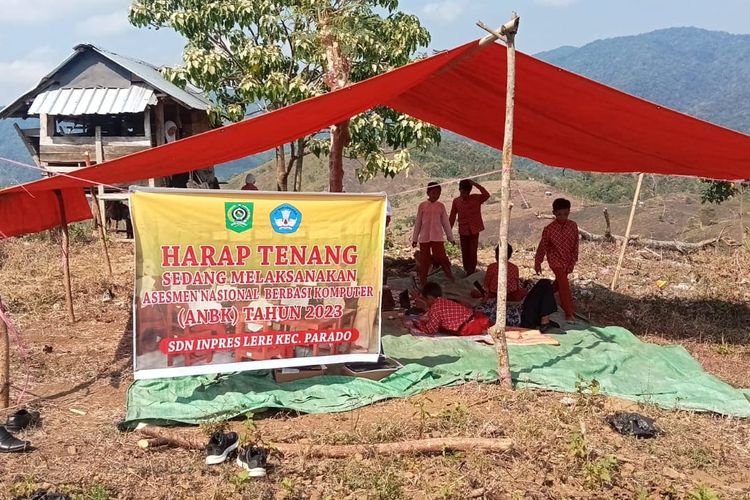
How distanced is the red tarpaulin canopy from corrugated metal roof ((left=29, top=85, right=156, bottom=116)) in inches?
293

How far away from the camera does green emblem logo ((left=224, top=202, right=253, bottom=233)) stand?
424 centimetres

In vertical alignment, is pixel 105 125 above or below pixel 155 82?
below

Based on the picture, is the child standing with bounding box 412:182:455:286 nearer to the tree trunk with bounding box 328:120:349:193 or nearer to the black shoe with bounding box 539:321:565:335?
the tree trunk with bounding box 328:120:349:193

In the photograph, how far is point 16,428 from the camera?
4.00m

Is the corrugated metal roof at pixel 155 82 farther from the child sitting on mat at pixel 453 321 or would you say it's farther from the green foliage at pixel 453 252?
the child sitting on mat at pixel 453 321

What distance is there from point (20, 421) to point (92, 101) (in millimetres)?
11740

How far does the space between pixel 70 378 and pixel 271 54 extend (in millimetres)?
5605

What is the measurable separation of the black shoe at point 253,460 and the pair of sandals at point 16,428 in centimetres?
145

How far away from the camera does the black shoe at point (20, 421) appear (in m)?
4.00

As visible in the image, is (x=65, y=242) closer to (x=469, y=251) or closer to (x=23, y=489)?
(x=23, y=489)

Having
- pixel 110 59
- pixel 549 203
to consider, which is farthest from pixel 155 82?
pixel 549 203

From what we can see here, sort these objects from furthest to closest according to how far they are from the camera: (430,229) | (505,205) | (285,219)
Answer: (430,229), (505,205), (285,219)

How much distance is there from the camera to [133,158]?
180 inches

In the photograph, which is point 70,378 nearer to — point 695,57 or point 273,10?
point 273,10
